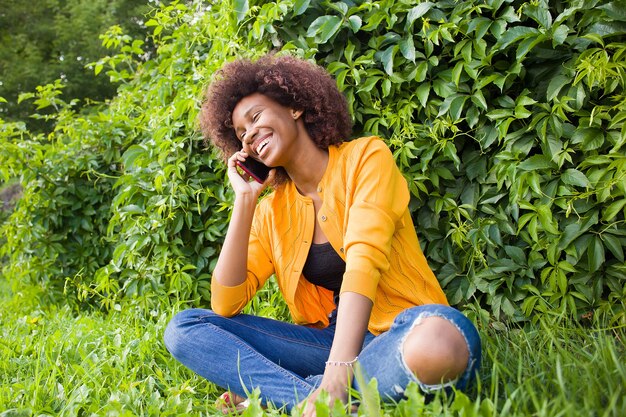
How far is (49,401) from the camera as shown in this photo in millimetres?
2174

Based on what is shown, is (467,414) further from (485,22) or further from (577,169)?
(485,22)

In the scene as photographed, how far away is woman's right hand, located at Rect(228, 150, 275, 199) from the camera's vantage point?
2312mm

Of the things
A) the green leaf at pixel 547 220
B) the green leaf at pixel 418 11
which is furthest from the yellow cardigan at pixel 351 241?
the green leaf at pixel 418 11

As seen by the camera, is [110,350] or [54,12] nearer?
[110,350]

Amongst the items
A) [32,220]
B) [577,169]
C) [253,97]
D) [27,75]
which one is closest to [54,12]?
[27,75]

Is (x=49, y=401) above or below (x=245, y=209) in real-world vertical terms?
below

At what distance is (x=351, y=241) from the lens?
1.95 m

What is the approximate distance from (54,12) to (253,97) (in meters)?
9.68

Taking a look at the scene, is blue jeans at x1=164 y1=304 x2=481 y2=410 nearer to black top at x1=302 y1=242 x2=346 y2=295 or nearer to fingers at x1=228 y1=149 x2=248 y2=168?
black top at x1=302 y1=242 x2=346 y2=295

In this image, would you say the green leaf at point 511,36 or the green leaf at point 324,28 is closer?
the green leaf at point 511,36

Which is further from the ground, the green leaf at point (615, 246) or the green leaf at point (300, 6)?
the green leaf at point (300, 6)

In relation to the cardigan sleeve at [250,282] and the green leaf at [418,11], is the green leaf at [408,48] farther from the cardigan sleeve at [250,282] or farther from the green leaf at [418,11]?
the cardigan sleeve at [250,282]

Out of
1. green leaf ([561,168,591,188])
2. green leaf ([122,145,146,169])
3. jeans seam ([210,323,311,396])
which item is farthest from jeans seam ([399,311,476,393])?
green leaf ([122,145,146,169])

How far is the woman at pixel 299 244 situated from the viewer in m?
1.97
